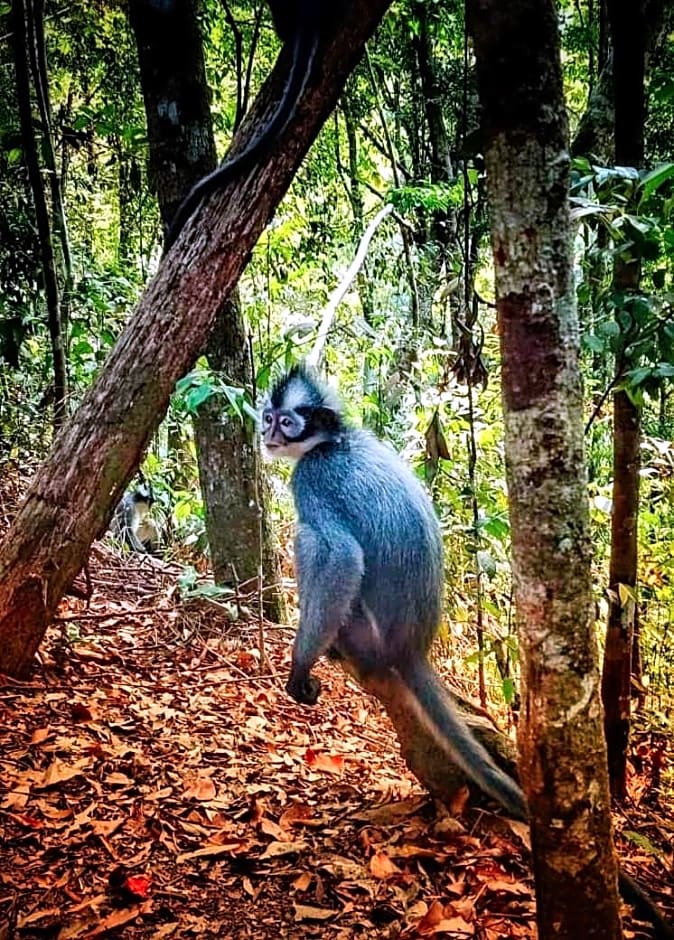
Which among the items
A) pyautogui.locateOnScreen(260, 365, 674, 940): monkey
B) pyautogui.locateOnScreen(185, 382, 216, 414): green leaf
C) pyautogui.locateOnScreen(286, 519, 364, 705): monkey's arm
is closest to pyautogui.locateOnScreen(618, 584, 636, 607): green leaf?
pyautogui.locateOnScreen(260, 365, 674, 940): monkey

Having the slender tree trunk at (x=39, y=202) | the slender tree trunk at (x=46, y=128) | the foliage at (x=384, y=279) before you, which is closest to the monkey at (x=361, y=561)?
the foliage at (x=384, y=279)

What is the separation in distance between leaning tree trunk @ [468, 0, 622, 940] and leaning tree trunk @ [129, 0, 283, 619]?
2235 mm

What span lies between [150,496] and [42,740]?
346 centimetres

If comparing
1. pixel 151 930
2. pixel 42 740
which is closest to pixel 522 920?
pixel 151 930

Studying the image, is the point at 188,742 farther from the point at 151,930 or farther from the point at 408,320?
the point at 408,320

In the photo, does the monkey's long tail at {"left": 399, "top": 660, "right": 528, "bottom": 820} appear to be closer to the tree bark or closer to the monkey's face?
the monkey's face

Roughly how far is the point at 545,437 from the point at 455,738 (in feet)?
5.28

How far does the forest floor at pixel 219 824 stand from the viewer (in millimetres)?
2326

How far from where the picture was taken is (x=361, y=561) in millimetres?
3166

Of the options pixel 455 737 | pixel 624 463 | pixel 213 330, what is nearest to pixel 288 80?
pixel 213 330

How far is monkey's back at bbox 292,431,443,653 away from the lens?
127 inches

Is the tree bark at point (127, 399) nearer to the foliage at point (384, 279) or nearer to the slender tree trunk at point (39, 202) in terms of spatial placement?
the foliage at point (384, 279)

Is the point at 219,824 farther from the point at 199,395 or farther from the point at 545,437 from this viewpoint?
the point at 545,437

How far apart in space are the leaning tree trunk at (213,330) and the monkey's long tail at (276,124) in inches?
28.7
